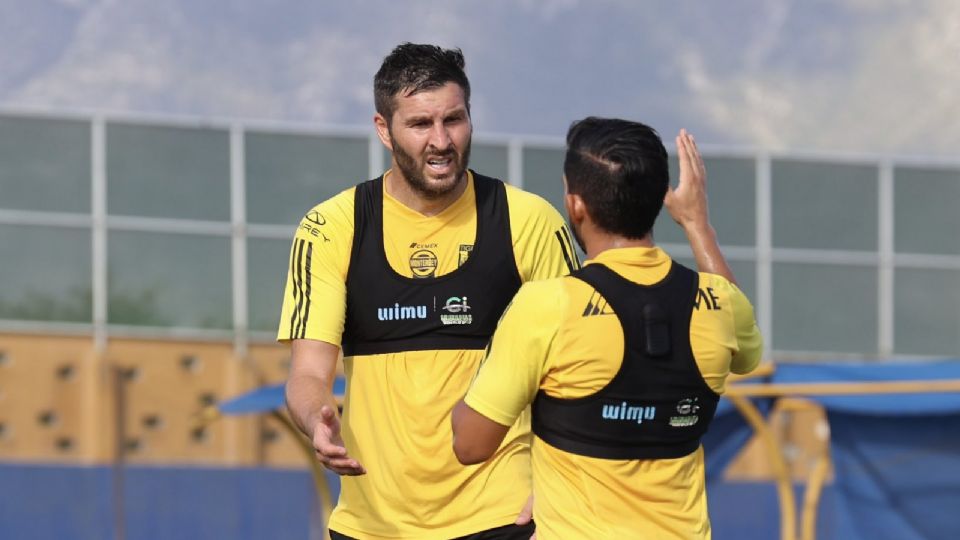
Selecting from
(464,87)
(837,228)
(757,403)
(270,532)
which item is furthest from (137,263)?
(464,87)

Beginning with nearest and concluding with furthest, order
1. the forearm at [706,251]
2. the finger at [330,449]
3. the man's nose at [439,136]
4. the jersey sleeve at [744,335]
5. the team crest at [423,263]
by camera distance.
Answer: the jersey sleeve at [744,335]
the finger at [330,449]
the forearm at [706,251]
the man's nose at [439,136]
the team crest at [423,263]

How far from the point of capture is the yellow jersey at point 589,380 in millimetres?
3824

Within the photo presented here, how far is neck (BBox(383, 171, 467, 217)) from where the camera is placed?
16.4ft

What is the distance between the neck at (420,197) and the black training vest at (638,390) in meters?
1.17

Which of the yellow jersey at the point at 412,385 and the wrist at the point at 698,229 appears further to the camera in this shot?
the yellow jersey at the point at 412,385

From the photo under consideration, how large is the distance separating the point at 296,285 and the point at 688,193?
1.30m

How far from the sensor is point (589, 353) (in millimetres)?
3820

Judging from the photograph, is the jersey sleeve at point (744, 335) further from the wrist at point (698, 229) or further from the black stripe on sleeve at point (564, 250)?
the black stripe on sleeve at point (564, 250)

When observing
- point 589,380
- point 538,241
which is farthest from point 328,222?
point 589,380

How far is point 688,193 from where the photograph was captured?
435 centimetres

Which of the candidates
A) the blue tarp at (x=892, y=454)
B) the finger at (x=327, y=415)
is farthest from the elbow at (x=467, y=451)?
the blue tarp at (x=892, y=454)

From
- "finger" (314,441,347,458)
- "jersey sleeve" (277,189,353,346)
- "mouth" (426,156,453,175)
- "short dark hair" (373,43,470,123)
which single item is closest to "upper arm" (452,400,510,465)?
"finger" (314,441,347,458)

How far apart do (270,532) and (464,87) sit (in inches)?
485

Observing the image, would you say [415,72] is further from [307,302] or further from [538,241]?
[307,302]
